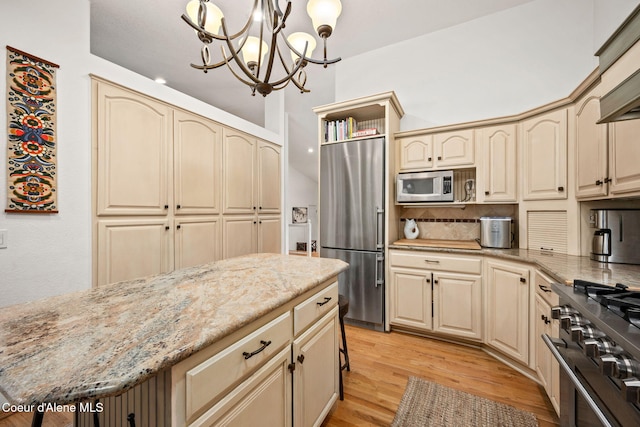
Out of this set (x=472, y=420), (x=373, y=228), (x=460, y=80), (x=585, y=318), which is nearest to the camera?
(x=585, y=318)

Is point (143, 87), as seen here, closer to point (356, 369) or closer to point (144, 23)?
point (144, 23)

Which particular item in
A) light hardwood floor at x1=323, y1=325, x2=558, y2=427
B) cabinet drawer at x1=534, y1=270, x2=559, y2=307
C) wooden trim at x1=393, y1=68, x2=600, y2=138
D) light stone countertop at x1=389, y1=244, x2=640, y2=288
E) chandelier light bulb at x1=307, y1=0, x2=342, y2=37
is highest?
chandelier light bulb at x1=307, y1=0, x2=342, y2=37

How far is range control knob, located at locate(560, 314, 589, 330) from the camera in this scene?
99cm

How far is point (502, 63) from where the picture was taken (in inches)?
109

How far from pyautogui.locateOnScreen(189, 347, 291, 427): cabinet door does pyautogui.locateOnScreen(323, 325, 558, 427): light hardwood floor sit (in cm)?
70

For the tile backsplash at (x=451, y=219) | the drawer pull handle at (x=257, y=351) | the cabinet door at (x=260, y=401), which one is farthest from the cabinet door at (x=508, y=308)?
the drawer pull handle at (x=257, y=351)

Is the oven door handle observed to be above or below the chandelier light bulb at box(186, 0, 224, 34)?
below

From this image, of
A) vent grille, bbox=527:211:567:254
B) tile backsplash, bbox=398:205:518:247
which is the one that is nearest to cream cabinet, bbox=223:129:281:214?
tile backsplash, bbox=398:205:518:247

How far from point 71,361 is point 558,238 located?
9.67ft

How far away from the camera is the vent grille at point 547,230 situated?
2100mm

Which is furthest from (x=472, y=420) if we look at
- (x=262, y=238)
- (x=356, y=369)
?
(x=262, y=238)

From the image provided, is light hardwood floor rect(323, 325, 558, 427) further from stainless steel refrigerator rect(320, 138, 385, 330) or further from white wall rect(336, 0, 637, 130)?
white wall rect(336, 0, 637, 130)

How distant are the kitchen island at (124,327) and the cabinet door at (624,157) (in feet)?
5.86

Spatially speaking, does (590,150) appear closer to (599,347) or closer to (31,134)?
(599,347)
